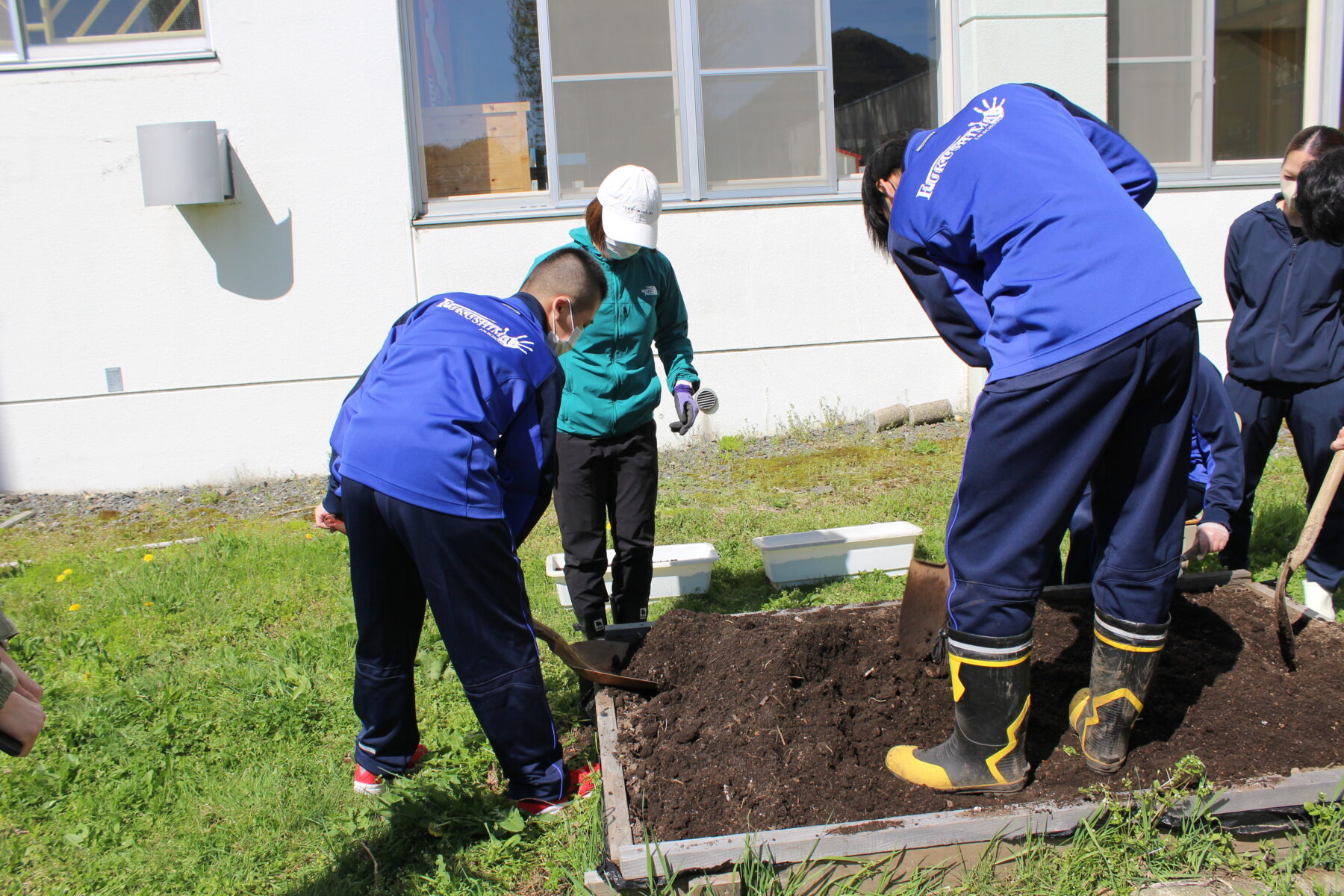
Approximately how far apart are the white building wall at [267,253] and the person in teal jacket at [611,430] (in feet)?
11.3

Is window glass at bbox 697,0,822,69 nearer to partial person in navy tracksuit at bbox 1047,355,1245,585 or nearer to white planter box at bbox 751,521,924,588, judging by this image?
white planter box at bbox 751,521,924,588

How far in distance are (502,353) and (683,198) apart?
477 centimetres

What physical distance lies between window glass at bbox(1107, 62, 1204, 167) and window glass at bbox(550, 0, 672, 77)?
3.56m

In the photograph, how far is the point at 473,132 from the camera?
682 centimetres

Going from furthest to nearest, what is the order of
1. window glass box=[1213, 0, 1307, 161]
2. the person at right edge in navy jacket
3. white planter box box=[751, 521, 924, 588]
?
1. window glass box=[1213, 0, 1307, 161]
2. white planter box box=[751, 521, 924, 588]
3. the person at right edge in navy jacket

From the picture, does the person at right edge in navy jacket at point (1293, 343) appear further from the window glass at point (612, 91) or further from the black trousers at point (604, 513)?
the window glass at point (612, 91)

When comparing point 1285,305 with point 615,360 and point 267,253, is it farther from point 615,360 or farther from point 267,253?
point 267,253

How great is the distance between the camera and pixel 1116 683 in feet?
7.69

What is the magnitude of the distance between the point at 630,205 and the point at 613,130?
3.99 meters

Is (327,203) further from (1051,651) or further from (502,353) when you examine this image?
(1051,651)

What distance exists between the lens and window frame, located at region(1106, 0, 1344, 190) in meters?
7.23

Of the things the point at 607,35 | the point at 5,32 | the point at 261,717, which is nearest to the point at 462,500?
the point at 261,717

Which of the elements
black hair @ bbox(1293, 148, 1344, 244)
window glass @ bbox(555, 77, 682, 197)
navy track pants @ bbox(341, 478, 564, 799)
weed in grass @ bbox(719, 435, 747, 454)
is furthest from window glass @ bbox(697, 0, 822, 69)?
navy track pants @ bbox(341, 478, 564, 799)

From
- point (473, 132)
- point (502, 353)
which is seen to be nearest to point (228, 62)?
point (473, 132)
